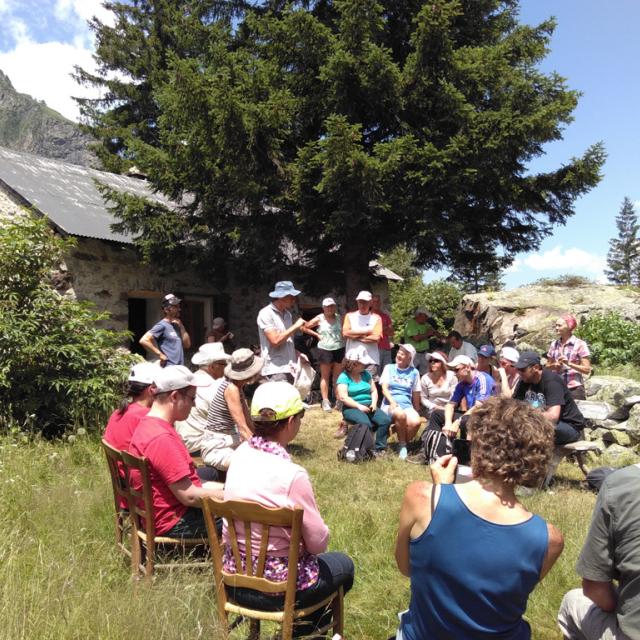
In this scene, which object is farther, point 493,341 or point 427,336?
point 493,341

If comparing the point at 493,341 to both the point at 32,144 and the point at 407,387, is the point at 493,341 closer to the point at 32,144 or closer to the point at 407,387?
the point at 407,387

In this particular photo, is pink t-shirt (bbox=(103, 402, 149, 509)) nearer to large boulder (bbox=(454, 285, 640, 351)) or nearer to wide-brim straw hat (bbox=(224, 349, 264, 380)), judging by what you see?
wide-brim straw hat (bbox=(224, 349, 264, 380))

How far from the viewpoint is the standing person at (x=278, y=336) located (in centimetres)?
668

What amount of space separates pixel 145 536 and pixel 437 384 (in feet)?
14.9

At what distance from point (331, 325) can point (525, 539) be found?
20.8 ft

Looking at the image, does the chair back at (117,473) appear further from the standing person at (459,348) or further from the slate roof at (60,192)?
the slate roof at (60,192)

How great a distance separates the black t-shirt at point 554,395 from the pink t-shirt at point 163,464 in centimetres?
361

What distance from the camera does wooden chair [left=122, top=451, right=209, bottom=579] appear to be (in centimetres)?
276

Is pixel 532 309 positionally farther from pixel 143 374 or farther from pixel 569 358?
pixel 143 374

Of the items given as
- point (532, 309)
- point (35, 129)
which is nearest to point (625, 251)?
point (532, 309)

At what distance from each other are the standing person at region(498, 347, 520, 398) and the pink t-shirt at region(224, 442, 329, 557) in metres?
4.36

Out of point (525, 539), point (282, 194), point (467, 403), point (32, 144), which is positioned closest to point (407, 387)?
point (467, 403)

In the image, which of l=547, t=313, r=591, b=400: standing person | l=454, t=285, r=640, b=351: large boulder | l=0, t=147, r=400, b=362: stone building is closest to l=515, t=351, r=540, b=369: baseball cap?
l=547, t=313, r=591, b=400: standing person

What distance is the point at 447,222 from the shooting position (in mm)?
9008
